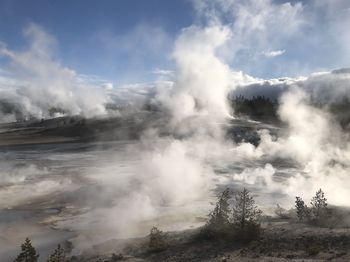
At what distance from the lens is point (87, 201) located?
90.1 feet

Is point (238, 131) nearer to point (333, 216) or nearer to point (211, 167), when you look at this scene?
point (211, 167)

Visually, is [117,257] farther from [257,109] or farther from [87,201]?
[257,109]

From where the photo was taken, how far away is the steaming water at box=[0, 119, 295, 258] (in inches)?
839

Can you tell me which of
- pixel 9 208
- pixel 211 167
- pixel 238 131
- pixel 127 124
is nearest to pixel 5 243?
pixel 9 208

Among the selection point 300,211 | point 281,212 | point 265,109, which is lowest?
point 281,212

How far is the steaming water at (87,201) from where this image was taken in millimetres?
21312

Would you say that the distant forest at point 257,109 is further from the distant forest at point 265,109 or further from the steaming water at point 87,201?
the steaming water at point 87,201

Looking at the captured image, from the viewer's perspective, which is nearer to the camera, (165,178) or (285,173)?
(165,178)

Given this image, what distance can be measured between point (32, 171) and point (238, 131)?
34.3 metres

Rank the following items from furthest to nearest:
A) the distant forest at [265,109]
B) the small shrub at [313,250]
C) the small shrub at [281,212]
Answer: the distant forest at [265,109]
the small shrub at [281,212]
the small shrub at [313,250]

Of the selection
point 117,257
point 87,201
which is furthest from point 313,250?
point 87,201

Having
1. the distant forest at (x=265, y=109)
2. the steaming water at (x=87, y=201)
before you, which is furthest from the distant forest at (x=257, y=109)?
the steaming water at (x=87, y=201)

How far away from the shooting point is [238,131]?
63969 millimetres

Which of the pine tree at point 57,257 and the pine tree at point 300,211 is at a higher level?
the pine tree at point 300,211
